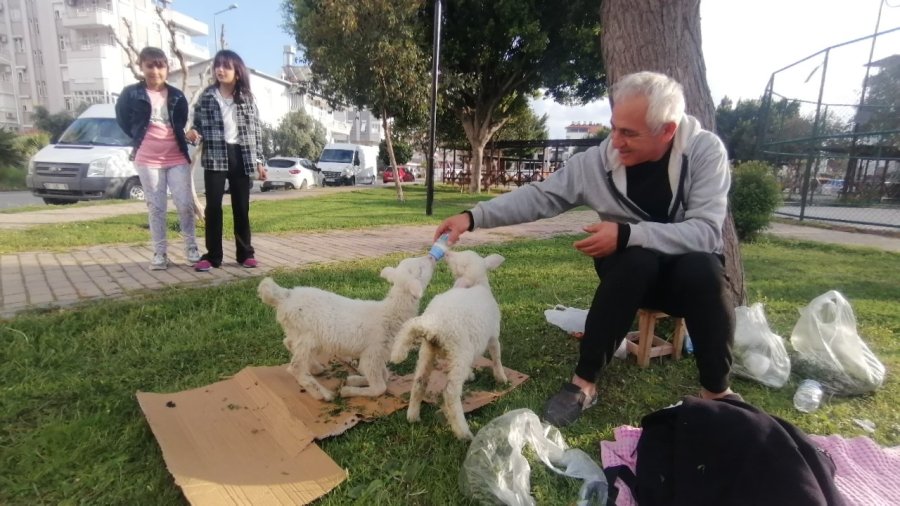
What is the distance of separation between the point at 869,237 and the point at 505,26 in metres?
11.6

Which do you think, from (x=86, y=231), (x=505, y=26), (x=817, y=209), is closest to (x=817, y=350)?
(x=86, y=231)

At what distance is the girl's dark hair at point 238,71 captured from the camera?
4.33 meters

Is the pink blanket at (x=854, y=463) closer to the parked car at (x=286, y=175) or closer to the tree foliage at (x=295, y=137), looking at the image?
the parked car at (x=286, y=175)

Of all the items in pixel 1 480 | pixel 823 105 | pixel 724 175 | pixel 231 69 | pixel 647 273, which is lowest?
pixel 1 480

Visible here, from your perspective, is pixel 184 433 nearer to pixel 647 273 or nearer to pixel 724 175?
pixel 647 273

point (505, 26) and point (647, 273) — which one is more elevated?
point (505, 26)

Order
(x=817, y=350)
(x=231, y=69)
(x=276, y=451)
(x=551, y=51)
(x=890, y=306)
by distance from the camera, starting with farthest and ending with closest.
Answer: (x=551, y=51), (x=231, y=69), (x=890, y=306), (x=817, y=350), (x=276, y=451)

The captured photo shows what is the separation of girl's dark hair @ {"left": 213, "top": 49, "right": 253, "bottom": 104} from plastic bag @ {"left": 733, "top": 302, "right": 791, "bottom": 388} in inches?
176

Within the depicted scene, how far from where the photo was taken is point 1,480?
1671 mm

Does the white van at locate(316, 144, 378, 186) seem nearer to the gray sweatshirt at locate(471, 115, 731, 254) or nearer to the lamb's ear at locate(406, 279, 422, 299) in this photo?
the gray sweatshirt at locate(471, 115, 731, 254)

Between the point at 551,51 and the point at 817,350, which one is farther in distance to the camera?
the point at 551,51

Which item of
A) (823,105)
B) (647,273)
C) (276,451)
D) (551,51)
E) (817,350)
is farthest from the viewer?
(551,51)

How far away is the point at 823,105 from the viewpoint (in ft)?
33.1

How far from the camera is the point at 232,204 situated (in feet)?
15.4
